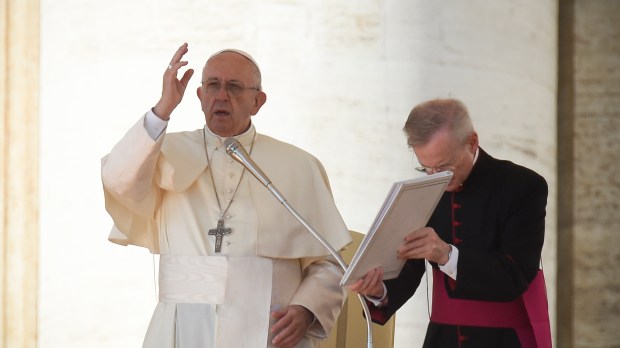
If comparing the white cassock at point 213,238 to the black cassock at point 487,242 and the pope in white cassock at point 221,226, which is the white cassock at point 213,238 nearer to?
the pope in white cassock at point 221,226

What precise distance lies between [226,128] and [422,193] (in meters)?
0.95

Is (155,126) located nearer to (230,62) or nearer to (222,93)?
(222,93)

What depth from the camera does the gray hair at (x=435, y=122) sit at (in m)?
3.92

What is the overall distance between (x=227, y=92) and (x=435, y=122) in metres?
0.83

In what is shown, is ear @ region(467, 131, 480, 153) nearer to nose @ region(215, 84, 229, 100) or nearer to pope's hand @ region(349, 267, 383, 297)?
pope's hand @ region(349, 267, 383, 297)

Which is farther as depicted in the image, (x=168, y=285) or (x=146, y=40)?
(x=146, y=40)

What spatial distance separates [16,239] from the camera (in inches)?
273

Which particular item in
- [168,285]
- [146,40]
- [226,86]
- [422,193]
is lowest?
[168,285]

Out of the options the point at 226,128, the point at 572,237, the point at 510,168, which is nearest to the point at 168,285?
the point at 226,128

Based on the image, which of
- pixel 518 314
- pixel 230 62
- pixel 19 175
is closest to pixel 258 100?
pixel 230 62

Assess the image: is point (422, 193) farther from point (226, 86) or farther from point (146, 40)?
point (146, 40)

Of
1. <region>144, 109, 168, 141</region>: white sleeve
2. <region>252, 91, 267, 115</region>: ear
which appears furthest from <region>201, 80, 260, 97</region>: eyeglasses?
<region>144, 109, 168, 141</region>: white sleeve

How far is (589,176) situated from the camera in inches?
282

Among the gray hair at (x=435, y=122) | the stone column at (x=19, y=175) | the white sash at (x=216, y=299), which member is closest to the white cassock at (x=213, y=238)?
the white sash at (x=216, y=299)
